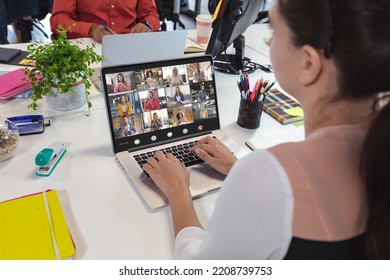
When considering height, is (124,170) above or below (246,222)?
below

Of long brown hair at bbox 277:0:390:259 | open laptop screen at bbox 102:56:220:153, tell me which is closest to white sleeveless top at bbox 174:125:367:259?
long brown hair at bbox 277:0:390:259

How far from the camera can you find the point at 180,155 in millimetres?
1027

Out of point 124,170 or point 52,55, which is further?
point 52,55

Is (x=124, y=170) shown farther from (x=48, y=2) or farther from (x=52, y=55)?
(x=48, y=2)

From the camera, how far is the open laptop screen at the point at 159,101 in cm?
102

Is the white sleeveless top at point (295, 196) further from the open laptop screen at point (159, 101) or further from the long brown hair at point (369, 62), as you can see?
the open laptop screen at point (159, 101)

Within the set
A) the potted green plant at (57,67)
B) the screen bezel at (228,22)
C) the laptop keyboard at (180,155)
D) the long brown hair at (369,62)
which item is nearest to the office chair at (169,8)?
the screen bezel at (228,22)

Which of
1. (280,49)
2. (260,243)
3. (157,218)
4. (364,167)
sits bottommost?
(157,218)

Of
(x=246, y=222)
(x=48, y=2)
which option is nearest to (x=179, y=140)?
(x=246, y=222)

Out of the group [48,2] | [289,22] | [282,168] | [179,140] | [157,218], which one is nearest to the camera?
[282,168]

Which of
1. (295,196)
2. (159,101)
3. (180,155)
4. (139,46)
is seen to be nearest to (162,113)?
(159,101)

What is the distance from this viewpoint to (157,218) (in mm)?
832

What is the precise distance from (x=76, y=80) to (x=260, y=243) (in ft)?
2.96

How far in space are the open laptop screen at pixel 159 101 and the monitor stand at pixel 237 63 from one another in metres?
0.56
